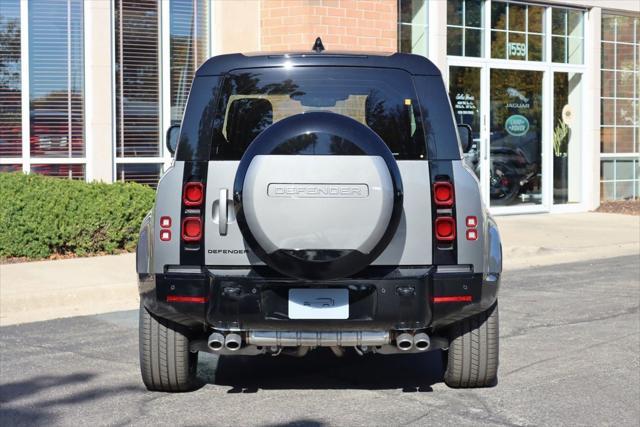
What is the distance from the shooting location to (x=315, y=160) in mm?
5301

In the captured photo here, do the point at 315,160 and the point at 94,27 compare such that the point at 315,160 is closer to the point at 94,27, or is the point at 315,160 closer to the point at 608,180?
the point at 94,27

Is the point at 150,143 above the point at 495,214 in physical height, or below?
above

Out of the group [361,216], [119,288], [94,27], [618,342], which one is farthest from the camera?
Answer: [94,27]

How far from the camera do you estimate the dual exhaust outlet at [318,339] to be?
554cm

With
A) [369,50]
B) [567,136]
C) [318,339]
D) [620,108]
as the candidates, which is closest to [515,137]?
[567,136]

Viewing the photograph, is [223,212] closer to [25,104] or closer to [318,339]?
[318,339]

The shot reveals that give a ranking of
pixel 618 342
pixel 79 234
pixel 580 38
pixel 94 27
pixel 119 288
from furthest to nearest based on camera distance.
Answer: pixel 580 38
pixel 94 27
pixel 79 234
pixel 119 288
pixel 618 342

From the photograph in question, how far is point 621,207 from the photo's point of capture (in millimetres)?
19641

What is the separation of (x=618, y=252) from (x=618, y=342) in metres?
6.57

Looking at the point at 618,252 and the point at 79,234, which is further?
the point at 618,252

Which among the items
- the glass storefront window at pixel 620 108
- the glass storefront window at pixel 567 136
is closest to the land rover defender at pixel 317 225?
the glass storefront window at pixel 567 136

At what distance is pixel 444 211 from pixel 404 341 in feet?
2.37

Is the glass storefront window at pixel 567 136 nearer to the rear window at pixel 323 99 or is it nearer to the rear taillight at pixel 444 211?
the rear window at pixel 323 99

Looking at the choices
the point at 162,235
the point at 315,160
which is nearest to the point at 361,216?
the point at 315,160
